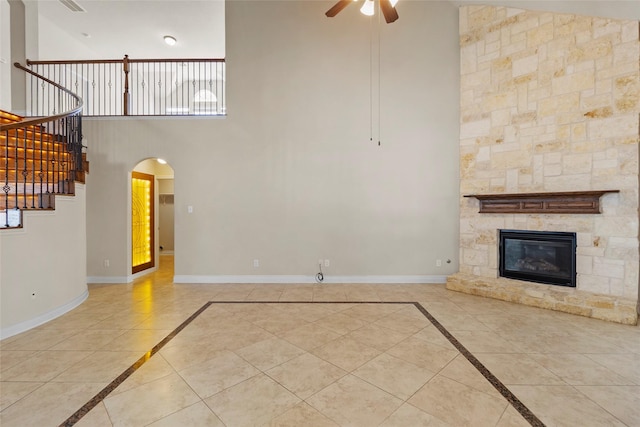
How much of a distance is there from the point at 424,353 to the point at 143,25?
28.5 feet

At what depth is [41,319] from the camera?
126 inches

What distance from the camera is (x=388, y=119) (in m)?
4.93

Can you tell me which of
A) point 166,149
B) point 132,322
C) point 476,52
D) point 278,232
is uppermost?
point 476,52

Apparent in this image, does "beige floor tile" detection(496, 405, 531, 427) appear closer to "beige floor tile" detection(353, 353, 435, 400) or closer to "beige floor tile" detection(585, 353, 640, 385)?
"beige floor tile" detection(353, 353, 435, 400)

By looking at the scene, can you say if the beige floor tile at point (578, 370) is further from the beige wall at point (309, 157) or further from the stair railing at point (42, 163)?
the stair railing at point (42, 163)

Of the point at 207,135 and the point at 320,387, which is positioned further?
the point at 207,135

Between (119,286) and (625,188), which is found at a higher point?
(625,188)

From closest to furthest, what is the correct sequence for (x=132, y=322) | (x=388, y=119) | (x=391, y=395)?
(x=391, y=395) → (x=132, y=322) → (x=388, y=119)

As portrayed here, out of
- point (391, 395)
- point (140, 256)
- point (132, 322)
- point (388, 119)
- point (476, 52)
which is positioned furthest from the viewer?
point (140, 256)

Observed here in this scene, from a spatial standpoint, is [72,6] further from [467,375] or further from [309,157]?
[467,375]

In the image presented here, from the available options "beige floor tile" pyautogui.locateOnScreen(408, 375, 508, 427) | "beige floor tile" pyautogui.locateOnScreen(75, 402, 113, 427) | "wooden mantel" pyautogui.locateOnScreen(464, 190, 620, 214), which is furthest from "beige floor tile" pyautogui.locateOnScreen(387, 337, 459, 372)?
"wooden mantel" pyautogui.locateOnScreen(464, 190, 620, 214)

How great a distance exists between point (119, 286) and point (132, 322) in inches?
80.0

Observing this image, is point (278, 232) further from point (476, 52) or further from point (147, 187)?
point (476, 52)

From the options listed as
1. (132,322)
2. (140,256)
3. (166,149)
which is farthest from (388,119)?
(140,256)
